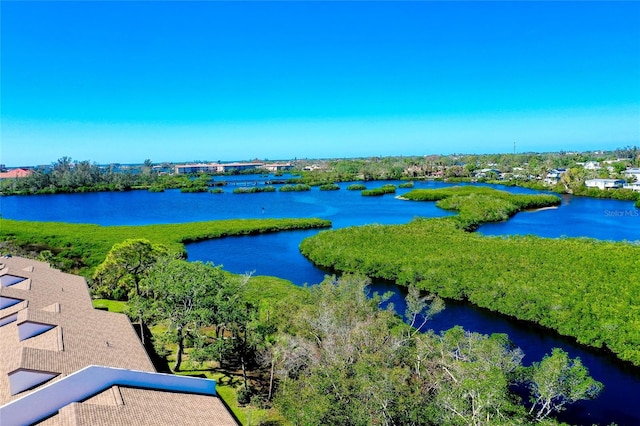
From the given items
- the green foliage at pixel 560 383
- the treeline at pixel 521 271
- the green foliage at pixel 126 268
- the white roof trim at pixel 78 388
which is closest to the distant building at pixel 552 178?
the treeline at pixel 521 271

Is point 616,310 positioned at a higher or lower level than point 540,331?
higher

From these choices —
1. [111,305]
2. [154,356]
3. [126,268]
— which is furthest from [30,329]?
[111,305]

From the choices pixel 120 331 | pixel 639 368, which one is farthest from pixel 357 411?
pixel 639 368

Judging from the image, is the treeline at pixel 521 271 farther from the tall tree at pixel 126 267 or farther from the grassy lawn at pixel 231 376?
the tall tree at pixel 126 267

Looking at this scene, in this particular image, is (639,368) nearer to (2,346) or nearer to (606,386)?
(606,386)

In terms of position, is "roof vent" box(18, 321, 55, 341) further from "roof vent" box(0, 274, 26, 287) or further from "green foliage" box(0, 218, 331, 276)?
"green foliage" box(0, 218, 331, 276)

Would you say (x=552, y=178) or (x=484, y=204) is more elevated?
(x=552, y=178)

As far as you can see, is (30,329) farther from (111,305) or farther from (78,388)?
(111,305)
